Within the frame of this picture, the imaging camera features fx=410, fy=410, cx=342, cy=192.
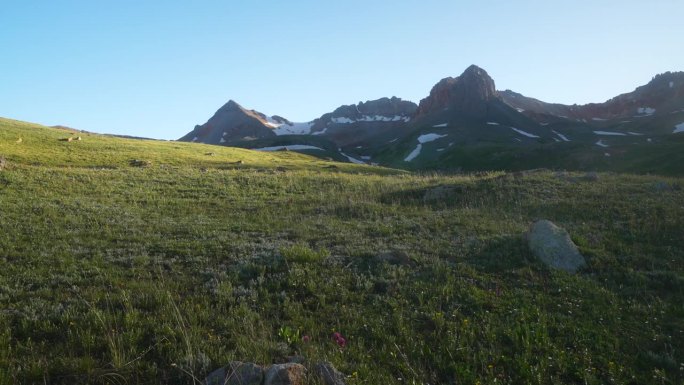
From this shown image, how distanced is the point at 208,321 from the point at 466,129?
414ft

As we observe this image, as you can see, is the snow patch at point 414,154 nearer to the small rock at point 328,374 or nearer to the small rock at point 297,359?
the small rock at point 297,359

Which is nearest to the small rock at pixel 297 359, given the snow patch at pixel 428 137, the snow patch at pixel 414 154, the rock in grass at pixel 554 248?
the rock in grass at pixel 554 248

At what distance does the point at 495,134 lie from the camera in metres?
121

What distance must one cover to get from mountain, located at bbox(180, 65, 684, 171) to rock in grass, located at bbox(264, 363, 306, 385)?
187ft

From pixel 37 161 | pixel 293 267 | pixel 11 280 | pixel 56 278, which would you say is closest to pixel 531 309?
pixel 293 267

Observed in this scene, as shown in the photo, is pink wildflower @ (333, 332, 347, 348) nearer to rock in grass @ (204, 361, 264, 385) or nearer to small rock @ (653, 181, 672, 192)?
rock in grass @ (204, 361, 264, 385)

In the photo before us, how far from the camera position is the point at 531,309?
310 inches

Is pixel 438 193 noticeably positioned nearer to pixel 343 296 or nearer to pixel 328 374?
pixel 343 296

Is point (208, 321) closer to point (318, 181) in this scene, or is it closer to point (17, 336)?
point (17, 336)

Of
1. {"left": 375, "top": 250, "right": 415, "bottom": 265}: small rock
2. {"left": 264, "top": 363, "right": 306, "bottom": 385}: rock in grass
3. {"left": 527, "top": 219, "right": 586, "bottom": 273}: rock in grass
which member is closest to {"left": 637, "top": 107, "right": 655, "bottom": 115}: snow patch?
{"left": 527, "top": 219, "right": 586, "bottom": 273}: rock in grass

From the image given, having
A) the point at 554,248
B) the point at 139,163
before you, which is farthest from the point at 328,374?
the point at 139,163

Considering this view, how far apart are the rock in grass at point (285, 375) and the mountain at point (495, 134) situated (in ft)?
187

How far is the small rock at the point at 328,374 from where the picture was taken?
5230 mm

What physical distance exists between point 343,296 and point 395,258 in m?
2.71
